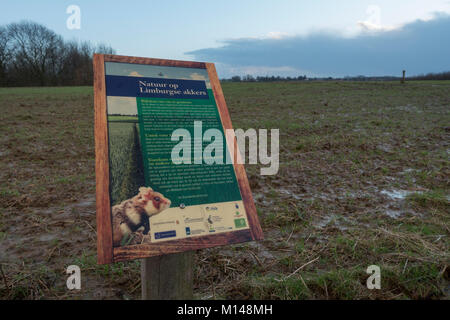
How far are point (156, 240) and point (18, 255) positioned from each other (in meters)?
2.17

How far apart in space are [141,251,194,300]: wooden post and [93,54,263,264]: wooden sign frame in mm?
231

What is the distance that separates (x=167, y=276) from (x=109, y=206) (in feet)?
2.12

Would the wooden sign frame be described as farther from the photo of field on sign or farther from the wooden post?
the wooden post

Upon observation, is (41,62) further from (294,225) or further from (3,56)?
(294,225)

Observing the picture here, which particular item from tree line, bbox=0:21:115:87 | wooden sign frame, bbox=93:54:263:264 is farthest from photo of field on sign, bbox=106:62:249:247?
tree line, bbox=0:21:115:87

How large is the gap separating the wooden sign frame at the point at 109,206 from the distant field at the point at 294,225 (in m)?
0.21

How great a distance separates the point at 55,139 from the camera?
862cm

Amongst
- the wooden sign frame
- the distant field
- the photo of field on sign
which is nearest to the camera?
the wooden sign frame

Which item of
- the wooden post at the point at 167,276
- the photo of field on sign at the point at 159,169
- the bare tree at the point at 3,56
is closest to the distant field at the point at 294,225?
the photo of field on sign at the point at 159,169

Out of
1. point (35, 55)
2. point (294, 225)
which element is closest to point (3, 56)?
point (35, 55)

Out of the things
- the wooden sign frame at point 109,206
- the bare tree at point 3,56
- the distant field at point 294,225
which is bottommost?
the distant field at point 294,225

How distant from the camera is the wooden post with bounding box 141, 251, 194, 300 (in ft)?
7.30

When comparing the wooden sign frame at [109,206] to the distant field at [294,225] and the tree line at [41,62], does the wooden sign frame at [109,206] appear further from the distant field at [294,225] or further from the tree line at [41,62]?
the tree line at [41,62]

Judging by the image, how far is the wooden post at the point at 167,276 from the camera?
2.22 meters
